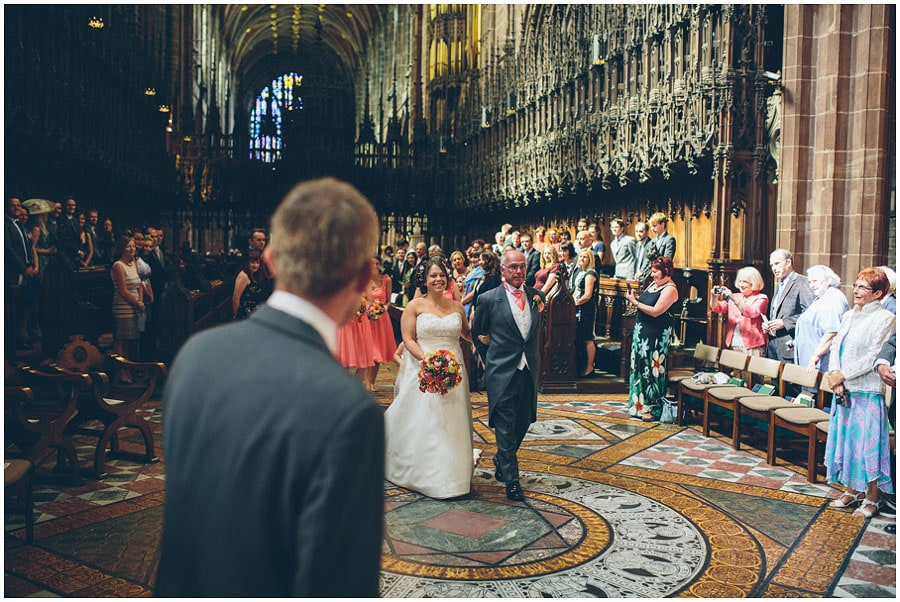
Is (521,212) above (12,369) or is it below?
above

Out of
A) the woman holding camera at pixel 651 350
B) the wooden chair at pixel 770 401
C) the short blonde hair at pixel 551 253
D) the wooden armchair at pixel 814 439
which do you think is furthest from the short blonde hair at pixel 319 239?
the short blonde hair at pixel 551 253

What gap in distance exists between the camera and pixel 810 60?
31.6 feet

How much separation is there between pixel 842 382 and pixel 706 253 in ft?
20.2

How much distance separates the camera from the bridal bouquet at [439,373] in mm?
5340

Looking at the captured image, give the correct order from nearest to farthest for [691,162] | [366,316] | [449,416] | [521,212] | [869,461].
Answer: [869,461], [449,416], [366,316], [691,162], [521,212]

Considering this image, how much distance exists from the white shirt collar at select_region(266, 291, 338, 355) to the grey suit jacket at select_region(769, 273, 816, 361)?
7.14m

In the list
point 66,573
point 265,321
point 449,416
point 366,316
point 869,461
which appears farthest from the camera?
point 366,316

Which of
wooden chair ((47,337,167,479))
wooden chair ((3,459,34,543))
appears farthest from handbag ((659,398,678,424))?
wooden chair ((3,459,34,543))

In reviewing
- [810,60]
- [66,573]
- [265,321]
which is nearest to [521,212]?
[810,60]

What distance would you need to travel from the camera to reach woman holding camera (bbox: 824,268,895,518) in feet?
16.4

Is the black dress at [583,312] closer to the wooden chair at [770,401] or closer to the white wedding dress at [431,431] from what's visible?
the wooden chair at [770,401]

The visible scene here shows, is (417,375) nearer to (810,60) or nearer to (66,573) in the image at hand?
(66,573)

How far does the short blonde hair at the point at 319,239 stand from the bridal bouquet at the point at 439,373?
3.90 m

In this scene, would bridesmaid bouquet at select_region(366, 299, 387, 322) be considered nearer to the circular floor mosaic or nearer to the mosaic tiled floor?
the mosaic tiled floor
